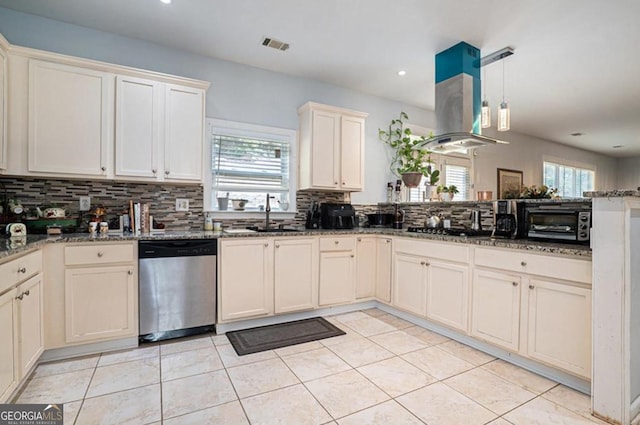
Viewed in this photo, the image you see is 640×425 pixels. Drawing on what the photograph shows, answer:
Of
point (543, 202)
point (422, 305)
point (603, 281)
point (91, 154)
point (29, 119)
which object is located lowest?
point (422, 305)

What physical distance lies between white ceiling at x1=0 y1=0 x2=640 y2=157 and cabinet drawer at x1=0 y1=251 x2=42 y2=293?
204cm

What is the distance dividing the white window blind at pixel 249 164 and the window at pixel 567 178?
21.5 feet

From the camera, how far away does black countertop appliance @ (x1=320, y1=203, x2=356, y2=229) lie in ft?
12.3

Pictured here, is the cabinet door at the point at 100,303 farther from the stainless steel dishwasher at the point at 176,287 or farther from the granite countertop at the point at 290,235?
the granite countertop at the point at 290,235

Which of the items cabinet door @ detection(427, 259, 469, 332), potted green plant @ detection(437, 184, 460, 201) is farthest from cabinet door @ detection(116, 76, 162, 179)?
potted green plant @ detection(437, 184, 460, 201)

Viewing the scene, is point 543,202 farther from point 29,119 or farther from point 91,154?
point 29,119

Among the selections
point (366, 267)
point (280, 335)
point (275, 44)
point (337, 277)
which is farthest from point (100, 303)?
point (275, 44)

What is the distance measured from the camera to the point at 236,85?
356cm

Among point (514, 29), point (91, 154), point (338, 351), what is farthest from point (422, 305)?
point (91, 154)

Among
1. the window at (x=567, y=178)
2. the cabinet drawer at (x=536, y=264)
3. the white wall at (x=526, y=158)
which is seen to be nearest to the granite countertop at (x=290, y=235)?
the cabinet drawer at (x=536, y=264)

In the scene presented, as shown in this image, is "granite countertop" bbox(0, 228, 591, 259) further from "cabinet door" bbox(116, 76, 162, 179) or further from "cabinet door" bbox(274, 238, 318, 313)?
"cabinet door" bbox(116, 76, 162, 179)

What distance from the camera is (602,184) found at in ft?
27.7

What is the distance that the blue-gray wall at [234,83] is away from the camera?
276 centimetres

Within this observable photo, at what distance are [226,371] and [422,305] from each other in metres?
1.85
